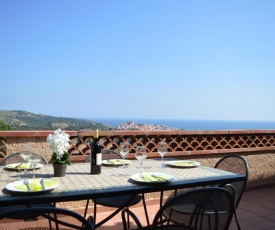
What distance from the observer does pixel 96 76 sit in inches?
1037

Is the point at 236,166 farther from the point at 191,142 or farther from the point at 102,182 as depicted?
the point at 191,142

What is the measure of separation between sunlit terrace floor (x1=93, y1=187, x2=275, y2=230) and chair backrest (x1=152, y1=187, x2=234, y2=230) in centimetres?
164

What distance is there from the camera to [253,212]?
3.83 metres

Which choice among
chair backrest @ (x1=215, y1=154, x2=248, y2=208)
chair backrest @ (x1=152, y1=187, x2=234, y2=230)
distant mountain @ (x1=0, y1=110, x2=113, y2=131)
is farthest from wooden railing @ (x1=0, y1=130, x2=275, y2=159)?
chair backrest @ (x1=152, y1=187, x2=234, y2=230)

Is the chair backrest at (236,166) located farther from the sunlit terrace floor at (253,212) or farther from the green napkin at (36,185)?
the green napkin at (36,185)

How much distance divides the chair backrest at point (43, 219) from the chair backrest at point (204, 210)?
0.44m

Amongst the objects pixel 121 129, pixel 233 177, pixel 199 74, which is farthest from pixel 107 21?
pixel 199 74

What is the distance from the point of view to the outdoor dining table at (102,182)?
1.60 m

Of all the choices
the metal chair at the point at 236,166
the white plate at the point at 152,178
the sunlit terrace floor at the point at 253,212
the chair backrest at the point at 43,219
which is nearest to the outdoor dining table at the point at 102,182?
the white plate at the point at 152,178

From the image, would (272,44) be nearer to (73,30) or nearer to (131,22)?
(131,22)

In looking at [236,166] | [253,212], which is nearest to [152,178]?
[236,166]

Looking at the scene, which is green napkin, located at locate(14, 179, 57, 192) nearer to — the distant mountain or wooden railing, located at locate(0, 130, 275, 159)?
the distant mountain

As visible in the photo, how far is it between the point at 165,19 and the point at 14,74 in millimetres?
12797

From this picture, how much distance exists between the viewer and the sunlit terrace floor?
10.9ft
